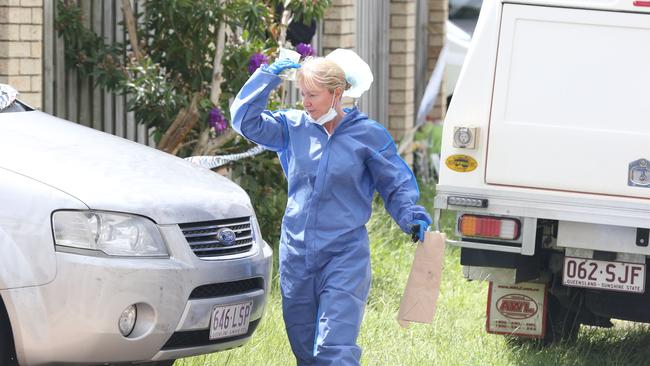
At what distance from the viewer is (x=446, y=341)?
302 inches

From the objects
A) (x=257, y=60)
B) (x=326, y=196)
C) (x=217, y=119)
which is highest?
(x=257, y=60)

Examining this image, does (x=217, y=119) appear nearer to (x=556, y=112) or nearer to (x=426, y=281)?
(x=556, y=112)

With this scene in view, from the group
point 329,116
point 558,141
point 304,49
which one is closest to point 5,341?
point 329,116

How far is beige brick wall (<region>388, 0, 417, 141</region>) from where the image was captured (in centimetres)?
1551

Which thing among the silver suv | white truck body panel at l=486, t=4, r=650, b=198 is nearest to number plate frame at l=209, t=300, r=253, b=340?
the silver suv

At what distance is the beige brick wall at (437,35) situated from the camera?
17.3 metres

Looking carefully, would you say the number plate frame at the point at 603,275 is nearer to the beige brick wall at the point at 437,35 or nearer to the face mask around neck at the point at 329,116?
the face mask around neck at the point at 329,116

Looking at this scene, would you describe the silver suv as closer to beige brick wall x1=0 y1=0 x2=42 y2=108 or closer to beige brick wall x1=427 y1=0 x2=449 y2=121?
beige brick wall x1=0 y1=0 x2=42 y2=108

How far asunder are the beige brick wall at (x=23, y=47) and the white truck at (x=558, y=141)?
8.81 feet

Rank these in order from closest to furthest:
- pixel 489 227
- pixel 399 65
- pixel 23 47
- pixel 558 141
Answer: pixel 558 141
pixel 489 227
pixel 23 47
pixel 399 65

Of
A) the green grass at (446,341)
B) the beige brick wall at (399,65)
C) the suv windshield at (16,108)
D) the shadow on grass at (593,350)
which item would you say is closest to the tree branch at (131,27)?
the green grass at (446,341)

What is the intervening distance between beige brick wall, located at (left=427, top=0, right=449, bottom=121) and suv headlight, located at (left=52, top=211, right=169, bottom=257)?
1218 cm

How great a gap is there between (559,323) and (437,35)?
9728mm

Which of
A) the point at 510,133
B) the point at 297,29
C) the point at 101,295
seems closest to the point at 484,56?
the point at 510,133
